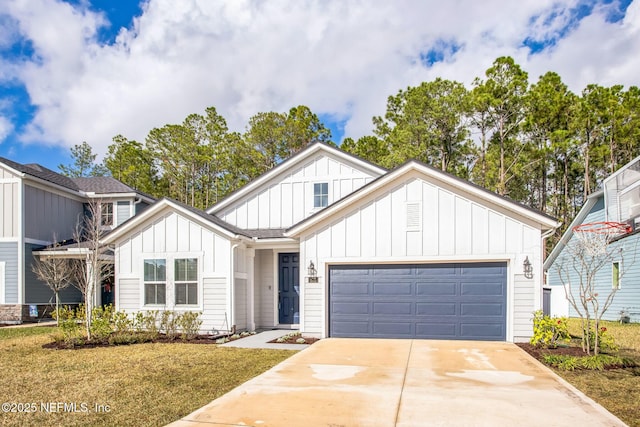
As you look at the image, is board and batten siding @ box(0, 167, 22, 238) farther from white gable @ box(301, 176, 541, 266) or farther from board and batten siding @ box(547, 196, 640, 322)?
board and batten siding @ box(547, 196, 640, 322)

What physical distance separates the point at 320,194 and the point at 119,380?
897 cm

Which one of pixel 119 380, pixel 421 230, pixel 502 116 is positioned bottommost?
pixel 119 380

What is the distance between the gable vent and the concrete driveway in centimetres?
323

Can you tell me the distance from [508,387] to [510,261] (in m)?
4.68

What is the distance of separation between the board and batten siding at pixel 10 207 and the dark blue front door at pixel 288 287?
10283 mm

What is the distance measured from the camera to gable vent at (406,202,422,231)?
11.5 meters

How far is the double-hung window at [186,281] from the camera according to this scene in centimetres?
1300

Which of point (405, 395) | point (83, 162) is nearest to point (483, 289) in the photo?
point (405, 395)

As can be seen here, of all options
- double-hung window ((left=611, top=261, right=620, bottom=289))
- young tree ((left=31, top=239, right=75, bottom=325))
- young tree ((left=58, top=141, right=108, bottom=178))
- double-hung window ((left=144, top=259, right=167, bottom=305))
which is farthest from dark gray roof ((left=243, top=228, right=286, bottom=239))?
young tree ((left=58, top=141, right=108, bottom=178))

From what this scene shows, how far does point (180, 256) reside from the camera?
13.1 m

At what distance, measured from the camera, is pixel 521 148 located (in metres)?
29.7

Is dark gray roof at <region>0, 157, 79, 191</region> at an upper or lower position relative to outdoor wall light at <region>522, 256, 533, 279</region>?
upper

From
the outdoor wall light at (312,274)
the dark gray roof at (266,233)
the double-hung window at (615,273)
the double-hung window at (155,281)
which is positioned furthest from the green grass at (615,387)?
the double-hung window at (615,273)

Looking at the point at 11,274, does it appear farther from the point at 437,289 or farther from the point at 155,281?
the point at 437,289
